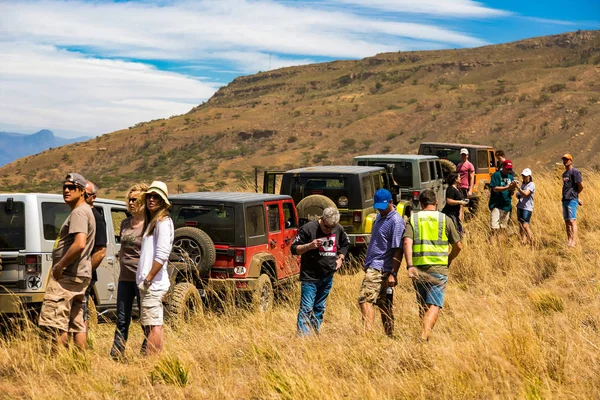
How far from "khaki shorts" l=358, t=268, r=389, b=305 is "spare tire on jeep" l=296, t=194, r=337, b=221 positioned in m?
4.62

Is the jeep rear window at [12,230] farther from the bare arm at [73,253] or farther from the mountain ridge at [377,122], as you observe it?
the mountain ridge at [377,122]

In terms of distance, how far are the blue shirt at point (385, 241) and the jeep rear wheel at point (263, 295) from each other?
80.0 inches

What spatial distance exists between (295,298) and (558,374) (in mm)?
5069

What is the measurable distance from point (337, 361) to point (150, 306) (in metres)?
1.63

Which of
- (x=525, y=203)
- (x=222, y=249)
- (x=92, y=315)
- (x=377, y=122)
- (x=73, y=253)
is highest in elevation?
(x=377, y=122)

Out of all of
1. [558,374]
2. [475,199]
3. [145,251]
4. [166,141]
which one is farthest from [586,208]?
[166,141]

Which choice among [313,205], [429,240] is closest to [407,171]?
[313,205]

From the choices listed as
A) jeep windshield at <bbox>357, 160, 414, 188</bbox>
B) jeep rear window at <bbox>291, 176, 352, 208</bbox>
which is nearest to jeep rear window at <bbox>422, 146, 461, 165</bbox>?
jeep windshield at <bbox>357, 160, 414, 188</bbox>

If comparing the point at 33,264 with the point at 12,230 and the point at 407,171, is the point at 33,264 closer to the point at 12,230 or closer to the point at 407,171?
the point at 12,230

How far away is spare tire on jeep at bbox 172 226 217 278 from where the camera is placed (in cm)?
882

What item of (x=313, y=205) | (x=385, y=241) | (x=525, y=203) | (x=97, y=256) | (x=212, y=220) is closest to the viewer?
(x=97, y=256)

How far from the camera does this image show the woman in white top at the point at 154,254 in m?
6.04

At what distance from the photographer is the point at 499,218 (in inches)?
539

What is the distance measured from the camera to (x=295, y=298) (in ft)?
34.0
